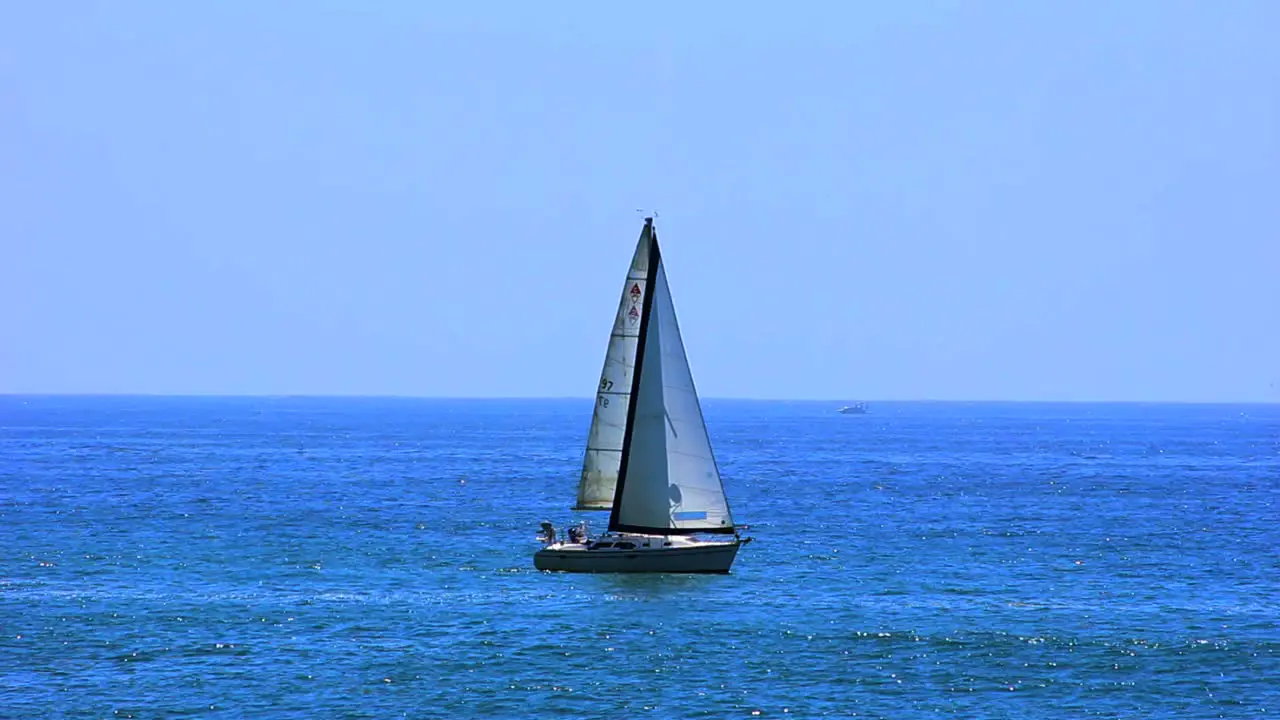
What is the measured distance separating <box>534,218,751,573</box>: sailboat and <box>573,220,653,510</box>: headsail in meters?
0.04

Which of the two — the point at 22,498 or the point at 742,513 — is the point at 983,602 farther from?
the point at 22,498

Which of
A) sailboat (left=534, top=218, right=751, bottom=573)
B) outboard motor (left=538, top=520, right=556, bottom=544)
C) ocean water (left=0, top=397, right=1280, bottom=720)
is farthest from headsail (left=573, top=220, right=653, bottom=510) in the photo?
ocean water (left=0, top=397, right=1280, bottom=720)

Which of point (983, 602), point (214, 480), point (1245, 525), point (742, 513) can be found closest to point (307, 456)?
point (214, 480)

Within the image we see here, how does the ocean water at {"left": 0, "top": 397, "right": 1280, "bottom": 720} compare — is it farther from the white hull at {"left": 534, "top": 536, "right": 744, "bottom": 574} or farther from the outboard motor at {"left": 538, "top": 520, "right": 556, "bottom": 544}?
the outboard motor at {"left": 538, "top": 520, "right": 556, "bottom": 544}

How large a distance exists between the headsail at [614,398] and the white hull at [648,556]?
1872mm

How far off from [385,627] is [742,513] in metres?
50.9

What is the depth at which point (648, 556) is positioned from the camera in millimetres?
64375

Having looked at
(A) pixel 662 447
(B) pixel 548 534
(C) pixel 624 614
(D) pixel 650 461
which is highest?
(A) pixel 662 447

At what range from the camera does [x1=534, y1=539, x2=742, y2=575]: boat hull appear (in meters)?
64.5

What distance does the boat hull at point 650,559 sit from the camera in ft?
212

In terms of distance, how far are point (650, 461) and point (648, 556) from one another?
373 centimetres

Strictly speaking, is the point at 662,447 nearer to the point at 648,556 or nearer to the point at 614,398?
the point at 614,398

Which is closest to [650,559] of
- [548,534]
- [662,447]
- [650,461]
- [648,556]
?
[648,556]

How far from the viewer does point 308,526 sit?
91.8m
